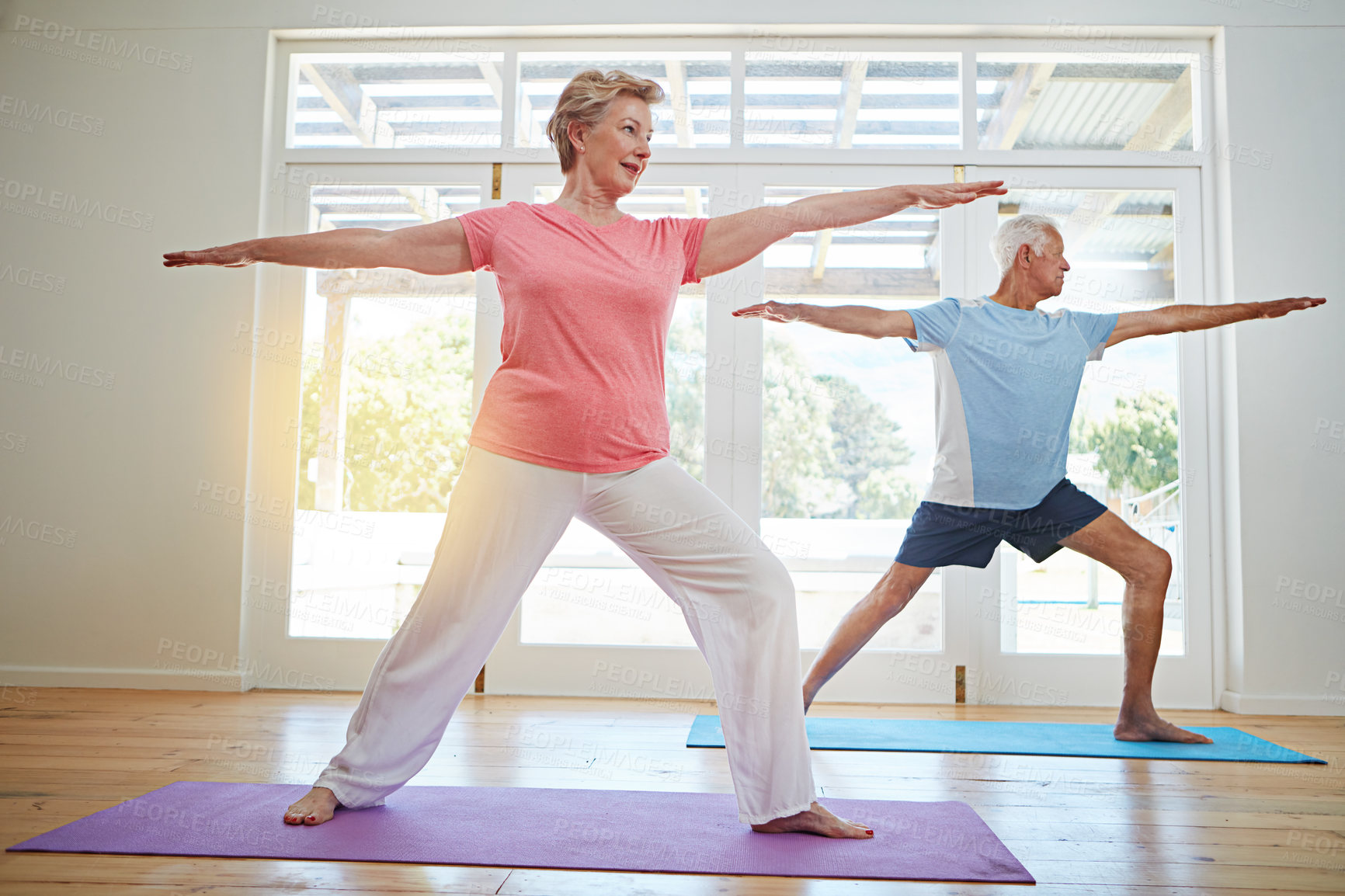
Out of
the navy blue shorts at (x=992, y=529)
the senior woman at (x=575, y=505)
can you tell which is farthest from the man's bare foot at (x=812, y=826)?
the navy blue shorts at (x=992, y=529)

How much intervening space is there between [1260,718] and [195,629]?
12.5ft

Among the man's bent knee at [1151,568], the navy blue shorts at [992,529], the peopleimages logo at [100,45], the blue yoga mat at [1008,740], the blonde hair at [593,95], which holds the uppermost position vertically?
the peopleimages logo at [100,45]

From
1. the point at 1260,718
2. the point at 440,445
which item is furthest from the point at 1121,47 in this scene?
the point at 440,445

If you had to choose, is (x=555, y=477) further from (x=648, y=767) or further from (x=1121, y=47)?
(x=1121, y=47)

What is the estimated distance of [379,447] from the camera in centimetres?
372

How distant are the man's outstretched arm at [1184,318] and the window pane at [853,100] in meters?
1.18

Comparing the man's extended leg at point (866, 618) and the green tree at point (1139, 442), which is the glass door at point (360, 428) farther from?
the green tree at point (1139, 442)

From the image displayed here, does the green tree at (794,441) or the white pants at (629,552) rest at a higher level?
the green tree at (794,441)

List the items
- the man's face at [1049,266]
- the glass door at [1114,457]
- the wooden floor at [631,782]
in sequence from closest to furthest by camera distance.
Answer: the wooden floor at [631,782], the man's face at [1049,266], the glass door at [1114,457]

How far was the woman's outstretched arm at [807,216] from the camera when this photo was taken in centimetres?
187

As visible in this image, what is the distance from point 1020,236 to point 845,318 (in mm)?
683

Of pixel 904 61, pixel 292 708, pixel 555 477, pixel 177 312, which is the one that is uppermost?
pixel 904 61

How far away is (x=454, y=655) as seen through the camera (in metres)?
1.83

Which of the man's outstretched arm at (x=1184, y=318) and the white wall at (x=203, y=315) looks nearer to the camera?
the man's outstretched arm at (x=1184, y=318)
